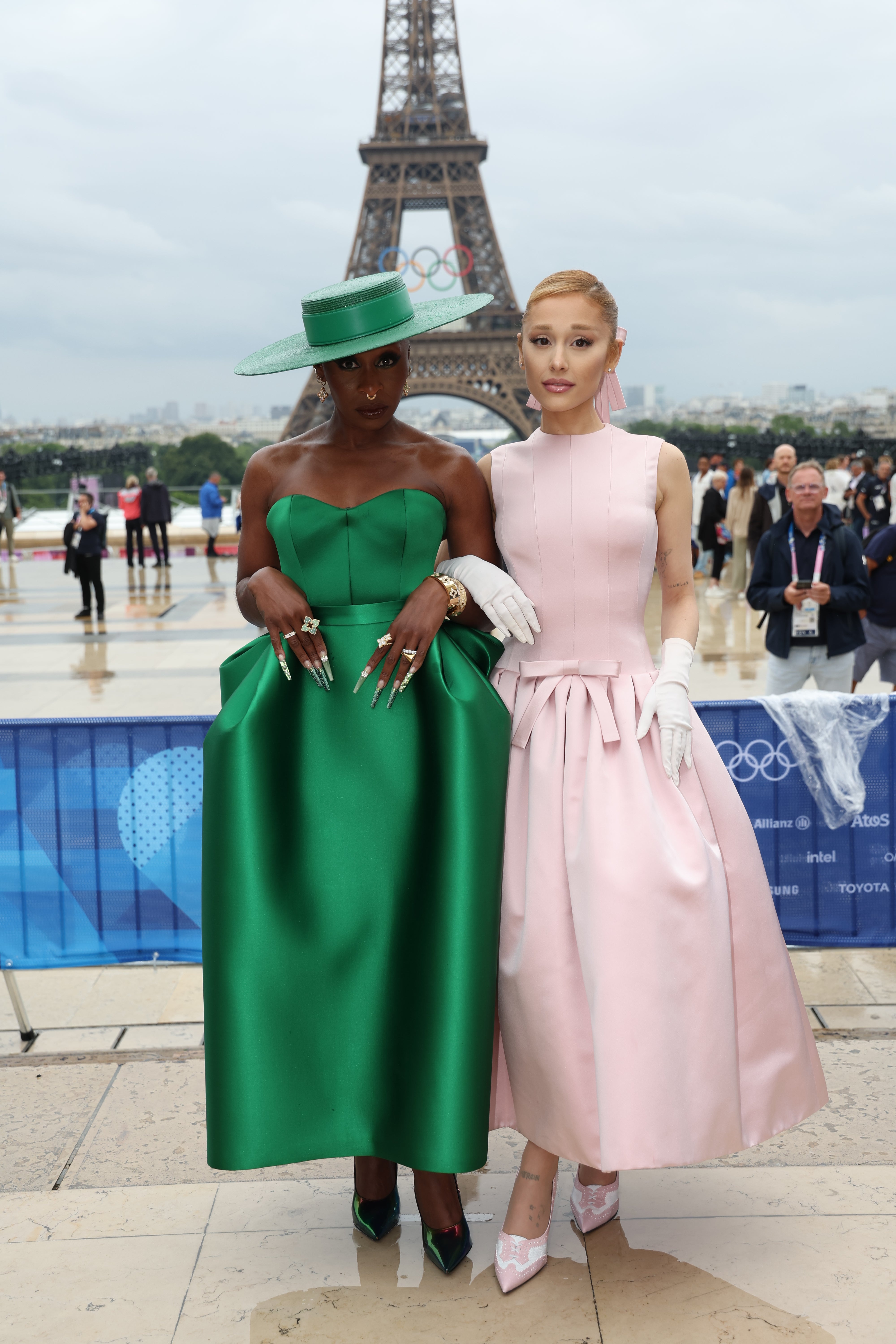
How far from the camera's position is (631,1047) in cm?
215

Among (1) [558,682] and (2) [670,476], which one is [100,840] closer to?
(1) [558,682]

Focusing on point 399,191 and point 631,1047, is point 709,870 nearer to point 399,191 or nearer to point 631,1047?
point 631,1047

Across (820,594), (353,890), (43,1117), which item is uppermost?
(820,594)

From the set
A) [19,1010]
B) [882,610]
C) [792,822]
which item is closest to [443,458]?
[792,822]

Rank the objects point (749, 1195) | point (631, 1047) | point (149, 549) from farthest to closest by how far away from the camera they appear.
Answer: point (149, 549)
point (749, 1195)
point (631, 1047)

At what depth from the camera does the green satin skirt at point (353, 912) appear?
222cm

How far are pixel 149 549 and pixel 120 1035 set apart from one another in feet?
61.8

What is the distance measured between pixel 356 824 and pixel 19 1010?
1.83m

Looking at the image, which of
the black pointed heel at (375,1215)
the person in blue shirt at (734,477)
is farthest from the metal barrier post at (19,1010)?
the person in blue shirt at (734,477)

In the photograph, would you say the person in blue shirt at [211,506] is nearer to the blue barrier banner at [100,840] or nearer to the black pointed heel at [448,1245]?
the blue barrier banner at [100,840]

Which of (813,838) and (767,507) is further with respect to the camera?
(767,507)

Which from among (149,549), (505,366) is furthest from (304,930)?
(505,366)

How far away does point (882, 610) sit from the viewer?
20.6 ft

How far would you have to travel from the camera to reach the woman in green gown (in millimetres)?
2215
